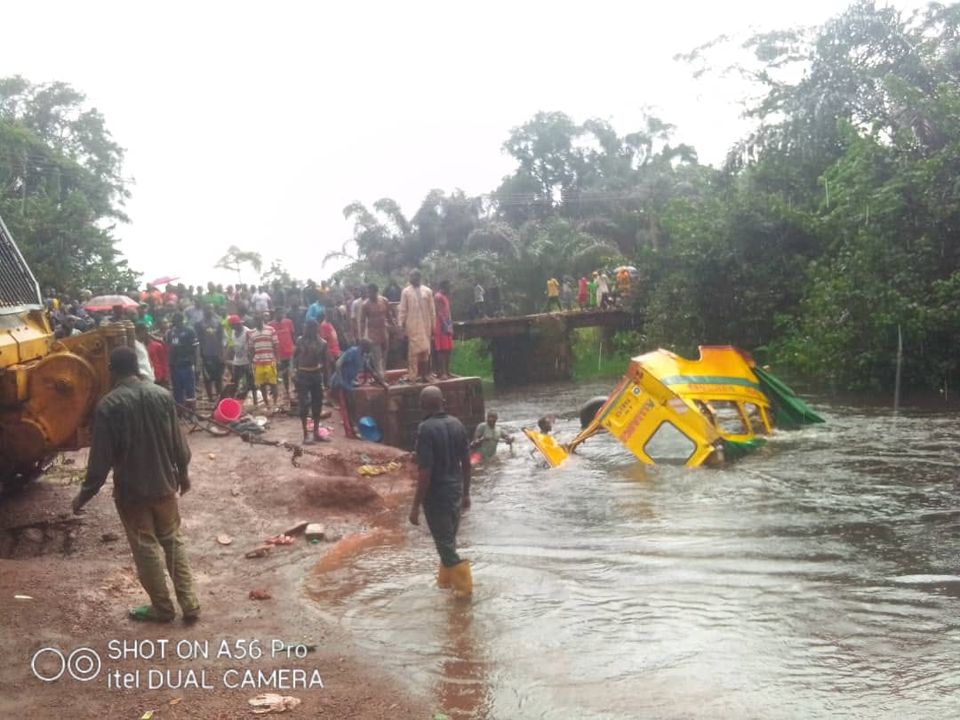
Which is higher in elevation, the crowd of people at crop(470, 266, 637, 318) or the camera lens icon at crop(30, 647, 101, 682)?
the crowd of people at crop(470, 266, 637, 318)

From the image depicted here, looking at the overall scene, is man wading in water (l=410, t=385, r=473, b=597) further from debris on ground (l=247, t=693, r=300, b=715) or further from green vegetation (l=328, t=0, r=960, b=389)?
green vegetation (l=328, t=0, r=960, b=389)

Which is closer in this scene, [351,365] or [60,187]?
[351,365]

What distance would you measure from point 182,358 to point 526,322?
17000 millimetres

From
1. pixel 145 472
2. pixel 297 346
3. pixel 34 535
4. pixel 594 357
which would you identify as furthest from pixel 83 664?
pixel 594 357

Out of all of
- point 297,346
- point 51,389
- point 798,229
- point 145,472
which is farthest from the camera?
point 798,229

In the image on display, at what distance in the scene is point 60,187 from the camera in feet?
118

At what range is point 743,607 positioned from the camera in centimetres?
688

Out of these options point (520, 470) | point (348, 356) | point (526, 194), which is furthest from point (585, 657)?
point (526, 194)

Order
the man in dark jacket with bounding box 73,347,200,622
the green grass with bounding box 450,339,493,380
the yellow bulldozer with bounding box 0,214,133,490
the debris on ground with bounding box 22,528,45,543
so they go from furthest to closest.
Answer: the green grass with bounding box 450,339,493,380 → the debris on ground with bounding box 22,528,45,543 → the yellow bulldozer with bounding box 0,214,133,490 → the man in dark jacket with bounding box 73,347,200,622

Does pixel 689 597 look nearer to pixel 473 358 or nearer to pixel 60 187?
pixel 473 358

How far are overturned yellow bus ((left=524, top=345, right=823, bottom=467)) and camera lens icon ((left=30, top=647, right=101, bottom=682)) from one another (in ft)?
26.1

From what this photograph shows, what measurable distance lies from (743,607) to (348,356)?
9093 millimetres

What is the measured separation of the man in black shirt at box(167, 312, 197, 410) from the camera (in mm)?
15266

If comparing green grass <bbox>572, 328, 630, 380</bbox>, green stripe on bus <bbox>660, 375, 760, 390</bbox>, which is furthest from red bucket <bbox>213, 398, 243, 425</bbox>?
green grass <bbox>572, 328, 630, 380</bbox>
